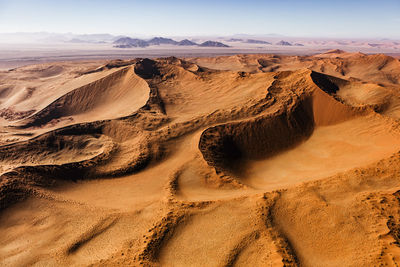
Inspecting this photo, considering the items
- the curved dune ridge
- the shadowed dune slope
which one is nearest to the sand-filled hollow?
the curved dune ridge

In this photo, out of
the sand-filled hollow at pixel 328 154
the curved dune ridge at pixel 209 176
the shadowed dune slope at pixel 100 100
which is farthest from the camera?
the shadowed dune slope at pixel 100 100

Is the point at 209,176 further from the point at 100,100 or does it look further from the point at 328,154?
the point at 100,100

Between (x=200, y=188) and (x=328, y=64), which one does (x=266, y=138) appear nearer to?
(x=200, y=188)

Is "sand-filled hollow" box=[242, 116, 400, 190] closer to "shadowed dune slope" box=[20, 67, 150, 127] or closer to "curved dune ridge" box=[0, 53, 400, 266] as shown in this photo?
"curved dune ridge" box=[0, 53, 400, 266]

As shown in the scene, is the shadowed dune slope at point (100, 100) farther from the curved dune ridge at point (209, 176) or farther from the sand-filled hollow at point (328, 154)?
the sand-filled hollow at point (328, 154)

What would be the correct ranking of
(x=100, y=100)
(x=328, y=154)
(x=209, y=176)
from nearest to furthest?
(x=209, y=176), (x=328, y=154), (x=100, y=100)

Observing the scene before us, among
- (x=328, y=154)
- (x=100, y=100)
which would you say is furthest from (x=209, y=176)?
(x=100, y=100)

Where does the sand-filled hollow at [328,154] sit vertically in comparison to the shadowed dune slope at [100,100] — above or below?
below

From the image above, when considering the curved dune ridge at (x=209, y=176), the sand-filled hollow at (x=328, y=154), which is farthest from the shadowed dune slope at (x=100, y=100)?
the sand-filled hollow at (x=328, y=154)

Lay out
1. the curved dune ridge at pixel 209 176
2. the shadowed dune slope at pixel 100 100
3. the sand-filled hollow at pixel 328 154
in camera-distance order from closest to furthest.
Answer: the curved dune ridge at pixel 209 176
the sand-filled hollow at pixel 328 154
the shadowed dune slope at pixel 100 100
